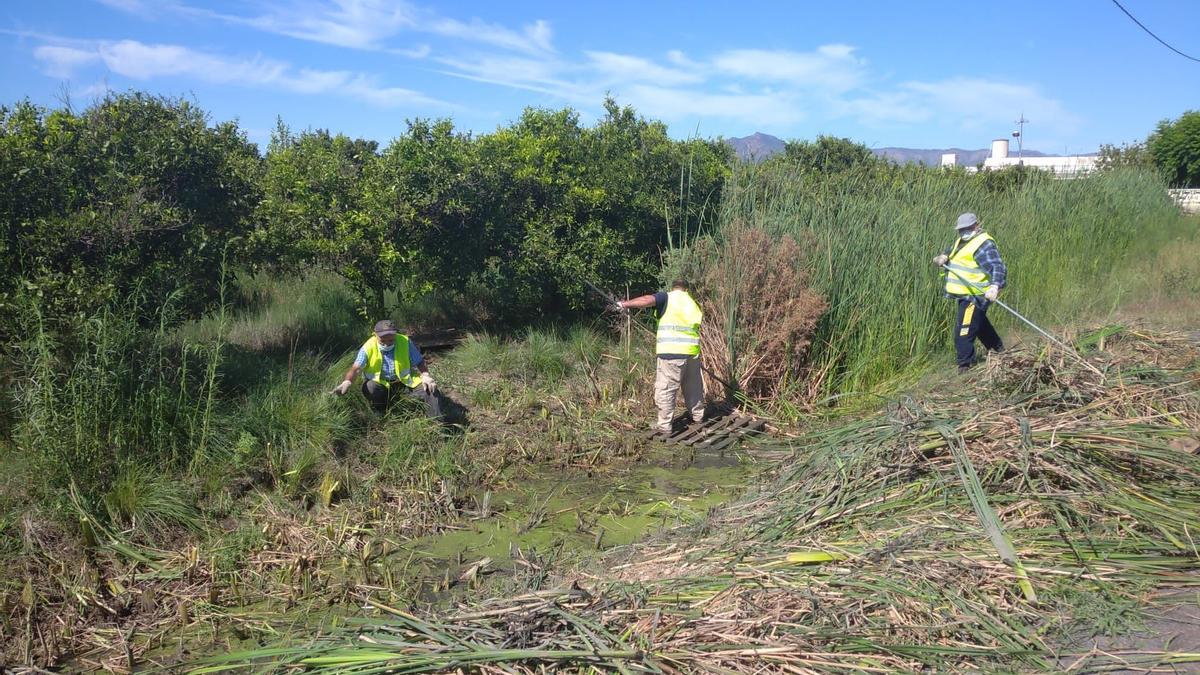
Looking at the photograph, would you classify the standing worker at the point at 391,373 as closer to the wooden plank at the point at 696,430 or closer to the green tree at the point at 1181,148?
the wooden plank at the point at 696,430

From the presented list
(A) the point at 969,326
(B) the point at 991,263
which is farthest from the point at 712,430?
(B) the point at 991,263

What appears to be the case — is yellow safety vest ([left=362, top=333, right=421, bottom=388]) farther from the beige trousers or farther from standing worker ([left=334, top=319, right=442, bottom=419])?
the beige trousers

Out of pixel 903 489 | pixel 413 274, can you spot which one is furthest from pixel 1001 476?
pixel 413 274

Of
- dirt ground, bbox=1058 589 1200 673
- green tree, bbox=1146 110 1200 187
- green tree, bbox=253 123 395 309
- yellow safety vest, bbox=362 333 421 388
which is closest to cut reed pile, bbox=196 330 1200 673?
dirt ground, bbox=1058 589 1200 673

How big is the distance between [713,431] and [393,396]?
292 cm

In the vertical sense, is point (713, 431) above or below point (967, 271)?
below

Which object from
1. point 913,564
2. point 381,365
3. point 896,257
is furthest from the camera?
point 896,257

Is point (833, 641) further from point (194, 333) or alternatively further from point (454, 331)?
point (454, 331)

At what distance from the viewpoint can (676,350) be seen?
26.3 ft

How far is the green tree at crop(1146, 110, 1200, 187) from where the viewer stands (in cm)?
2767

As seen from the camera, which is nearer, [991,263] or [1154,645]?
[1154,645]

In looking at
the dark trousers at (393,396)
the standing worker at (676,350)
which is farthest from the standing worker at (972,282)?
the dark trousers at (393,396)

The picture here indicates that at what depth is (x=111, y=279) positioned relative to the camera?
22.4ft

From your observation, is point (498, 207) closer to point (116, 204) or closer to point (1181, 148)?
point (116, 204)
